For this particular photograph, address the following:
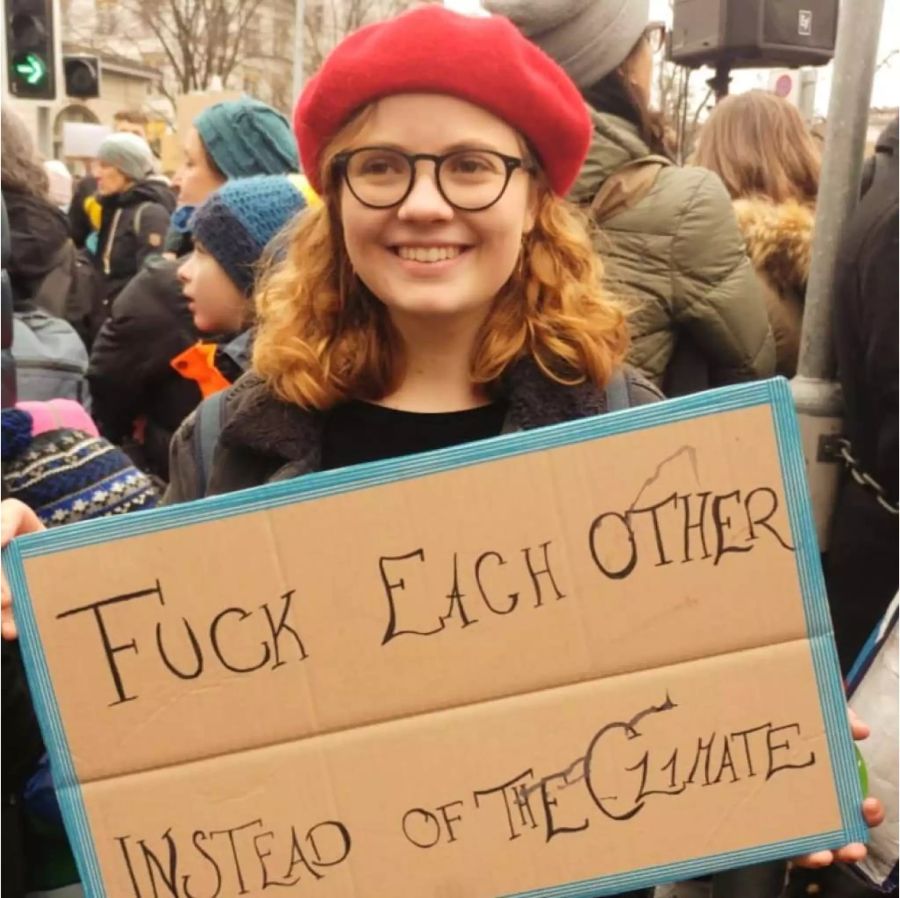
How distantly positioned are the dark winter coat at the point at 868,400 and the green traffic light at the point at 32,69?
6.28 metres

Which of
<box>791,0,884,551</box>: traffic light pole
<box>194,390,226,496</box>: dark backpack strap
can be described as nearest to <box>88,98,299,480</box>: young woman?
<box>194,390,226,496</box>: dark backpack strap

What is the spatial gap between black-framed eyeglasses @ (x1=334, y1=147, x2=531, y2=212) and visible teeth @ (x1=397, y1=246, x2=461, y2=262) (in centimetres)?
6

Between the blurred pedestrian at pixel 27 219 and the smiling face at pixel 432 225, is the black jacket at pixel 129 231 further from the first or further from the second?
the smiling face at pixel 432 225

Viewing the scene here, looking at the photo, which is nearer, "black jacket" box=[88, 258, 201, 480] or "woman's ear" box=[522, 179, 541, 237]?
"woman's ear" box=[522, 179, 541, 237]

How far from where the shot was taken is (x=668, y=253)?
2.59 metres

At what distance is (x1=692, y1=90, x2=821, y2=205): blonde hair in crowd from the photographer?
128 inches

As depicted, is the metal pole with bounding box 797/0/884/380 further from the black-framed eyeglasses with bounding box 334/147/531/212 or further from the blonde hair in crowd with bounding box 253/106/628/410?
the black-framed eyeglasses with bounding box 334/147/531/212

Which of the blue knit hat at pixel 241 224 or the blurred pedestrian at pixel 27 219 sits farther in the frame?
the blurred pedestrian at pixel 27 219

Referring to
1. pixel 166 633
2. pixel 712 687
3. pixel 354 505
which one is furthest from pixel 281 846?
pixel 712 687

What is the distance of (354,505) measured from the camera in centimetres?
129

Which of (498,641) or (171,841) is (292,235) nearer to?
(498,641)

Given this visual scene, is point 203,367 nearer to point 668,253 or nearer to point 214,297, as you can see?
point 214,297

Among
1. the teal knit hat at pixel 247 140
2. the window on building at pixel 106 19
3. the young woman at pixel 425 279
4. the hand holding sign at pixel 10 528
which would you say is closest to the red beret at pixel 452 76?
the young woman at pixel 425 279

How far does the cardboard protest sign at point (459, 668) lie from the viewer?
1.28 metres
